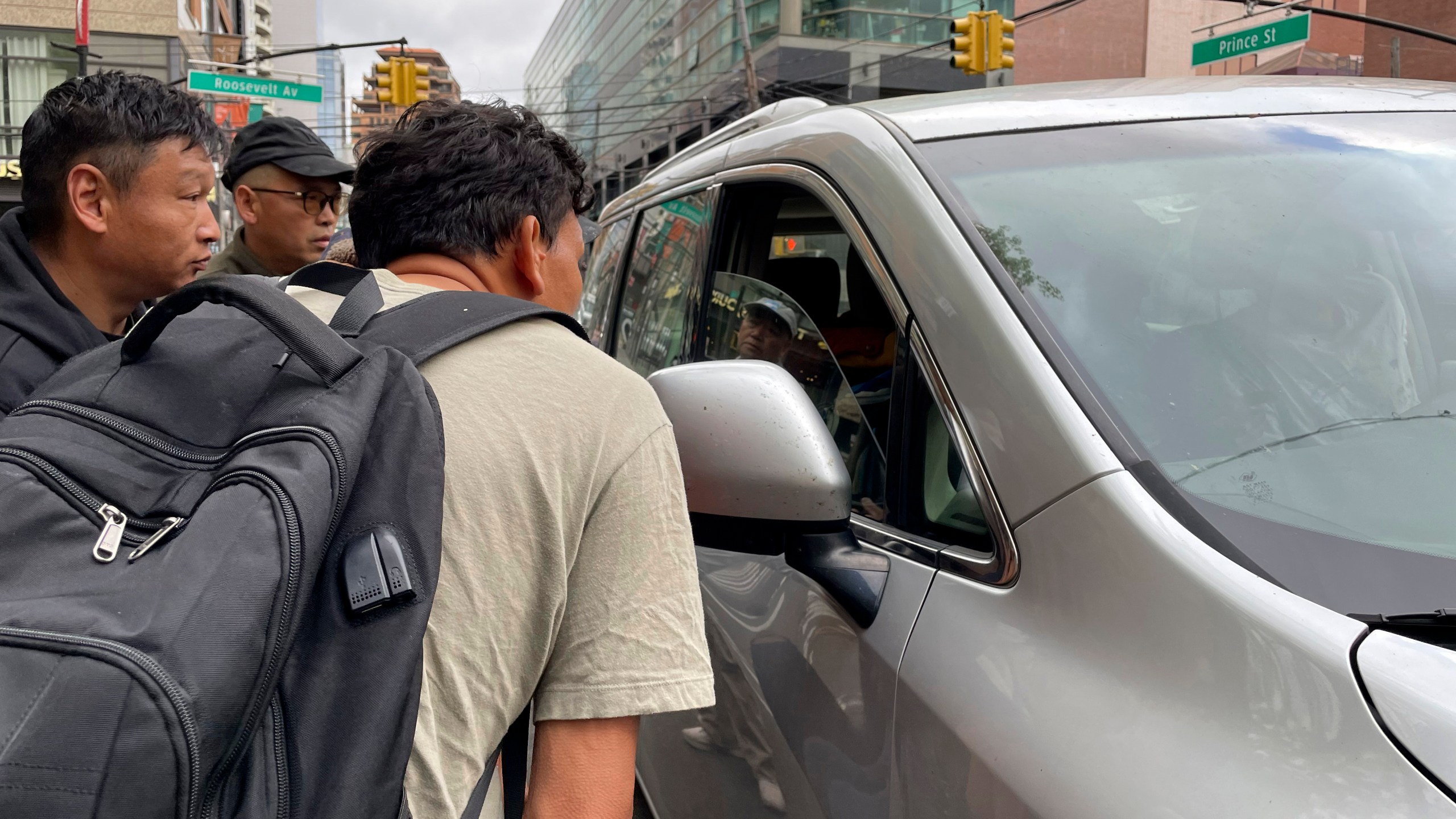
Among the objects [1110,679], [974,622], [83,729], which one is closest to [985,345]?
[974,622]

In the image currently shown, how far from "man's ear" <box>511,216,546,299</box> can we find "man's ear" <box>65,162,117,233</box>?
1.02 metres

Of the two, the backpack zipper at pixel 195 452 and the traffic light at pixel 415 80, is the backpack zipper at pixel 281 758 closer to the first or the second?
the backpack zipper at pixel 195 452

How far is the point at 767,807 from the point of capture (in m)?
1.58

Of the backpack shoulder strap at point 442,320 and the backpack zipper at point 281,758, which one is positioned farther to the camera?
the backpack shoulder strap at point 442,320

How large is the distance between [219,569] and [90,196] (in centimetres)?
141

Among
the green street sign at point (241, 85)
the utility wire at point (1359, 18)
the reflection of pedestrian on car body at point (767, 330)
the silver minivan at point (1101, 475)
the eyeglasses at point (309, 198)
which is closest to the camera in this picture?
the silver minivan at point (1101, 475)

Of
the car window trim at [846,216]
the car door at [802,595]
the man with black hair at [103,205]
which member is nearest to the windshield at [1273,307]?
the car window trim at [846,216]

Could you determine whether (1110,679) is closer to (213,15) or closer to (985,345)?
(985,345)

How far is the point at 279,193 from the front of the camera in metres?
3.69

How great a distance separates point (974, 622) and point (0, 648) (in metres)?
0.95

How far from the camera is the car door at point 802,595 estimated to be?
1386 millimetres

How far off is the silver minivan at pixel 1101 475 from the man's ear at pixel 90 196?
1.12m

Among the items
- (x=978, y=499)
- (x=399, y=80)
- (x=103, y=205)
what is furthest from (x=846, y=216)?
(x=399, y=80)

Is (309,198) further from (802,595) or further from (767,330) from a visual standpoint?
(802,595)
